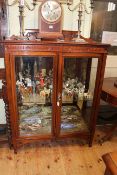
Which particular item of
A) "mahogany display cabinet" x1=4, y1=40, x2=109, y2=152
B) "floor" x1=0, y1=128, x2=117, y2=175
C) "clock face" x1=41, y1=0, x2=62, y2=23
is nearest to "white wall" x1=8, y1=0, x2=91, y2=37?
"clock face" x1=41, y1=0, x2=62, y2=23

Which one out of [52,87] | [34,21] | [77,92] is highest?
[34,21]

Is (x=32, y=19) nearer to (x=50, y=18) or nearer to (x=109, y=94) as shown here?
(x=50, y=18)

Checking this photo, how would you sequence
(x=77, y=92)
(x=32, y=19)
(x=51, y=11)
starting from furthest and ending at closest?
(x=77, y=92) < (x=32, y=19) < (x=51, y=11)

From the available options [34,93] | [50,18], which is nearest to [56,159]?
[34,93]

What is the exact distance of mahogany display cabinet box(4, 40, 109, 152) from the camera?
1.74m

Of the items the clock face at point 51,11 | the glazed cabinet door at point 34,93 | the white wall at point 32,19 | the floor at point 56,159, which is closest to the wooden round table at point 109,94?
the floor at point 56,159

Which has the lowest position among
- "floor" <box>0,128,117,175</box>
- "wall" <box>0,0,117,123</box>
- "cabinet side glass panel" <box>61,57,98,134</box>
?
"floor" <box>0,128,117,175</box>

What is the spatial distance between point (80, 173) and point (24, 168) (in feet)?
1.96

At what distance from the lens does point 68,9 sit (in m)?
2.10

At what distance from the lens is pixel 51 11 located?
1.88 meters

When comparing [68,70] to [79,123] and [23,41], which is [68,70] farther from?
[79,123]

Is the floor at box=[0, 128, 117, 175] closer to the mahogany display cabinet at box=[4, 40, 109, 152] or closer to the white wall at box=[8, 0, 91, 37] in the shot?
the mahogany display cabinet at box=[4, 40, 109, 152]

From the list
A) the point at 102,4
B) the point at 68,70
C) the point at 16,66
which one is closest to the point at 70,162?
the point at 68,70

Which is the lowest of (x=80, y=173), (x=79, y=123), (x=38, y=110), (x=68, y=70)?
(x=80, y=173)
